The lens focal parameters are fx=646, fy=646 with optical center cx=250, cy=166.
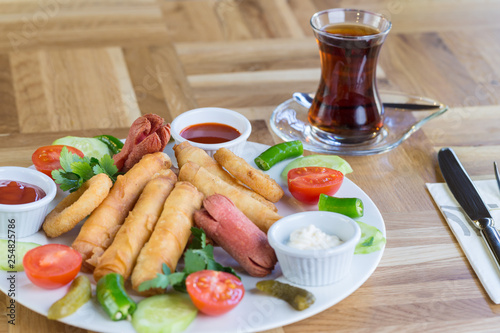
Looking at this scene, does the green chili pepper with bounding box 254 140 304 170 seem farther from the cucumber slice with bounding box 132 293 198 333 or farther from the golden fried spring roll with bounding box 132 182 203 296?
the cucumber slice with bounding box 132 293 198 333

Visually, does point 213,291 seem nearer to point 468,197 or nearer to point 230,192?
point 230,192

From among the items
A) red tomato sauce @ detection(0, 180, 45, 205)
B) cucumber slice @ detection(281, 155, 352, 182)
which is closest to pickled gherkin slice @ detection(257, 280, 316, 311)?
cucumber slice @ detection(281, 155, 352, 182)

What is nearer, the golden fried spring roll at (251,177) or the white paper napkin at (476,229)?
the white paper napkin at (476,229)

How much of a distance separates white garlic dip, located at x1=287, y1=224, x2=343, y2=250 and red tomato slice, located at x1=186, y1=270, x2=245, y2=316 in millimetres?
260

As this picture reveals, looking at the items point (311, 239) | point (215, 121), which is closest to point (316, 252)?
point (311, 239)

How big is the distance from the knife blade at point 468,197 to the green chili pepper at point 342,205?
586 mm

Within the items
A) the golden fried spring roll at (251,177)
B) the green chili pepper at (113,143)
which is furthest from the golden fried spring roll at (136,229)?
the green chili pepper at (113,143)

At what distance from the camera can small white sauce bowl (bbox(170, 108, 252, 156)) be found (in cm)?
306

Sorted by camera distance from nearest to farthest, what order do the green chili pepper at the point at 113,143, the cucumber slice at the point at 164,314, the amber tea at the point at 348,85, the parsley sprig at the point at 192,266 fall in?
the cucumber slice at the point at 164,314, the parsley sprig at the point at 192,266, the green chili pepper at the point at 113,143, the amber tea at the point at 348,85

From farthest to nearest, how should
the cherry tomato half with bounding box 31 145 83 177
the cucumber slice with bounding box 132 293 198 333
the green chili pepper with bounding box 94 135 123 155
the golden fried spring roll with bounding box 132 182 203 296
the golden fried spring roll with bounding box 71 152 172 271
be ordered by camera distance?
the green chili pepper with bounding box 94 135 123 155
the cherry tomato half with bounding box 31 145 83 177
the golden fried spring roll with bounding box 71 152 172 271
the golden fried spring roll with bounding box 132 182 203 296
the cucumber slice with bounding box 132 293 198 333

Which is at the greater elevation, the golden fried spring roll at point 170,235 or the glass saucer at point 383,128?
the golden fried spring roll at point 170,235

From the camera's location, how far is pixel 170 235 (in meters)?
2.41

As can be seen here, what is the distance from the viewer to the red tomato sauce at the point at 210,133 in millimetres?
3203

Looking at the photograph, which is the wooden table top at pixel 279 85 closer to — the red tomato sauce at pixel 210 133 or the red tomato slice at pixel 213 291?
the red tomato slice at pixel 213 291
